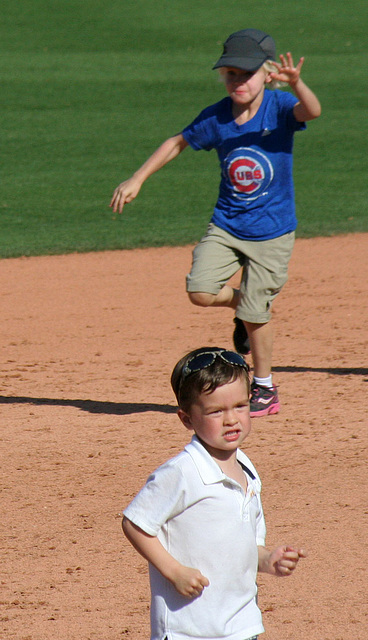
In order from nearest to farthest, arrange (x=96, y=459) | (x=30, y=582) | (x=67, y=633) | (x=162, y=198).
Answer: (x=67, y=633) → (x=30, y=582) → (x=96, y=459) → (x=162, y=198)

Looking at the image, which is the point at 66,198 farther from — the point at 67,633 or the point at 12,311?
the point at 67,633

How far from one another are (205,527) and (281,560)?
23 centimetres

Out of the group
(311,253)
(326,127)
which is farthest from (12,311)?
(326,127)

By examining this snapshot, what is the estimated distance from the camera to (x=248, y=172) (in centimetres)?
577

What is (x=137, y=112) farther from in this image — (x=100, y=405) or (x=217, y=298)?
(x=217, y=298)

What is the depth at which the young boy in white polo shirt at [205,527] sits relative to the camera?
2.51 m

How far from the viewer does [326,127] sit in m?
17.8

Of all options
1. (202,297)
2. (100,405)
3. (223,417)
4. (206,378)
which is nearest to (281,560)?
(223,417)

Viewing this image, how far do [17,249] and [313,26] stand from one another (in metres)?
18.8

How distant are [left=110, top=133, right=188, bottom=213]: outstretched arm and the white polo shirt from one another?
10.7 feet

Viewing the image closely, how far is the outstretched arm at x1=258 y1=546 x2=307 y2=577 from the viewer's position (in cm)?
256

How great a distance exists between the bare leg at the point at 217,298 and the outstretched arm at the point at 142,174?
2.26 ft

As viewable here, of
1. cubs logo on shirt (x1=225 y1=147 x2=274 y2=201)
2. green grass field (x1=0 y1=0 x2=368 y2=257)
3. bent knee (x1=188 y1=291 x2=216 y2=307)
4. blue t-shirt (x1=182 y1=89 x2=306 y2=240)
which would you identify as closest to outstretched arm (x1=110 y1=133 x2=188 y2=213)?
blue t-shirt (x1=182 y1=89 x2=306 y2=240)

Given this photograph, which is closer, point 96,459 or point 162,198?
point 96,459
